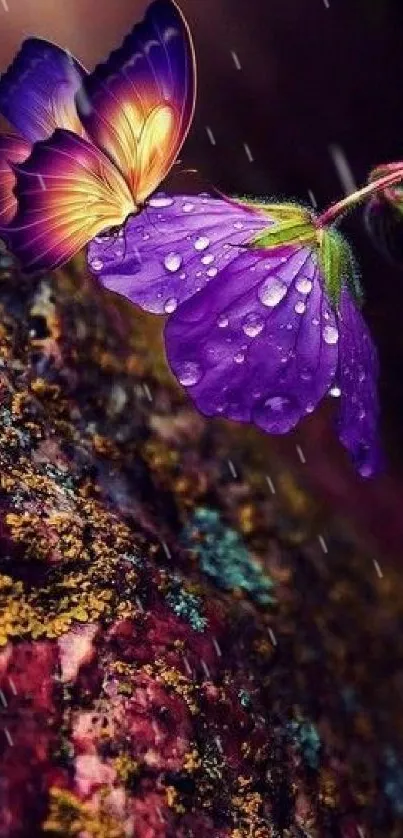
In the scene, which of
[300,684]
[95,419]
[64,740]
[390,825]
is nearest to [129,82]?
[95,419]

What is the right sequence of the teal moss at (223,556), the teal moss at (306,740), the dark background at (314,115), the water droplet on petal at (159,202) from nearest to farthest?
1. the water droplet on petal at (159,202)
2. the teal moss at (306,740)
3. the teal moss at (223,556)
4. the dark background at (314,115)

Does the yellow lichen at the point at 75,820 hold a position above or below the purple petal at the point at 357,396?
below

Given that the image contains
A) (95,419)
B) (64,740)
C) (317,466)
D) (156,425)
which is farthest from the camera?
(317,466)

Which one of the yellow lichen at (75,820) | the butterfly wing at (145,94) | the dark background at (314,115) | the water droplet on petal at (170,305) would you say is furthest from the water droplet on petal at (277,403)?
the dark background at (314,115)

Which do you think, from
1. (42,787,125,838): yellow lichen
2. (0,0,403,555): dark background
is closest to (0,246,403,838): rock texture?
Result: (42,787,125,838): yellow lichen

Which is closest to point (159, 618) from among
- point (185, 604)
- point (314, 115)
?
point (185, 604)

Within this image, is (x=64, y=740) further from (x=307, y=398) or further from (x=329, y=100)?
(x=329, y=100)

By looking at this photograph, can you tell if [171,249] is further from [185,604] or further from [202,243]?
[185,604]

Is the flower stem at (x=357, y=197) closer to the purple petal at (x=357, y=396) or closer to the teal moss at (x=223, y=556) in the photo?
the purple petal at (x=357, y=396)
